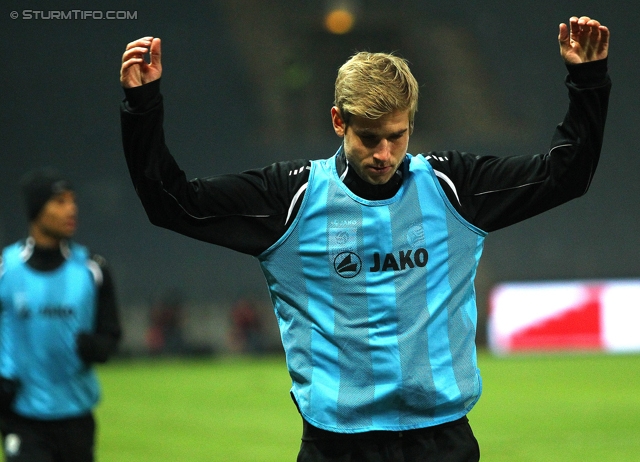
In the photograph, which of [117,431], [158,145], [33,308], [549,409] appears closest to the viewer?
[158,145]

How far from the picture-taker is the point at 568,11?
20.4 m

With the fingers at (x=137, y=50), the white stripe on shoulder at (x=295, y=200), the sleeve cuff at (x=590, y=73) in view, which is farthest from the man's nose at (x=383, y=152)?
the fingers at (x=137, y=50)

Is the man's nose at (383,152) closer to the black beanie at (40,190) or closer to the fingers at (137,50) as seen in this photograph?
the fingers at (137,50)

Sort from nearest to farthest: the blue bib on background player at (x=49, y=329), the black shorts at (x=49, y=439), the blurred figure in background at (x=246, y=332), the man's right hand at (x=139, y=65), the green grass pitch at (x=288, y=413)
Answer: the man's right hand at (x=139, y=65)
the black shorts at (x=49, y=439)
the blue bib on background player at (x=49, y=329)
the green grass pitch at (x=288, y=413)
the blurred figure in background at (x=246, y=332)

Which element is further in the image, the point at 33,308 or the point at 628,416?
the point at 628,416

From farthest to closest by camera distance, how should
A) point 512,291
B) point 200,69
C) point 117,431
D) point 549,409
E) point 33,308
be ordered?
point 200,69
point 512,291
point 549,409
point 117,431
point 33,308

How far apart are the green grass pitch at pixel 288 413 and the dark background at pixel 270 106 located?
4.81 meters

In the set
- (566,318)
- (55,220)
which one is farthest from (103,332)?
(566,318)

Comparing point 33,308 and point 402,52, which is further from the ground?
point 402,52

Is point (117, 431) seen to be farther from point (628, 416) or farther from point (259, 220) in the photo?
point (259, 220)

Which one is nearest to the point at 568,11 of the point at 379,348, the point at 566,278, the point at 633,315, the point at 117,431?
the point at 566,278

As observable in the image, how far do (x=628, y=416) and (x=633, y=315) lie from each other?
22.6 ft

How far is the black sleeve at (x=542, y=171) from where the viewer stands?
2.80 meters

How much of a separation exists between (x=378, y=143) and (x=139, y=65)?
71cm
